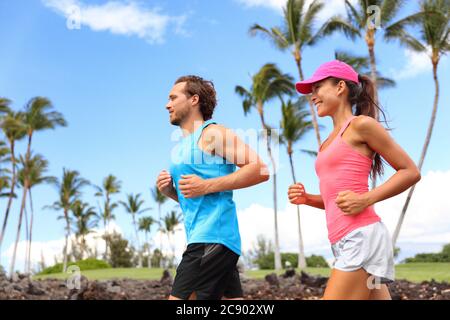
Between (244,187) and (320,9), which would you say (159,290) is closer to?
(244,187)

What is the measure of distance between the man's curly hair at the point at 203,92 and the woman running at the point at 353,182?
557mm

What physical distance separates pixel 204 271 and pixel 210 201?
33 centimetres

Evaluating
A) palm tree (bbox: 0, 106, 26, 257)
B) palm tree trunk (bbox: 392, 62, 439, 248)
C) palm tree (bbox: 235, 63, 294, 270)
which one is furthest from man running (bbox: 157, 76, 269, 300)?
palm tree (bbox: 0, 106, 26, 257)

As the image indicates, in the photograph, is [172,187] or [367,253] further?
[172,187]

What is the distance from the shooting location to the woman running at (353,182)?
235 centimetres

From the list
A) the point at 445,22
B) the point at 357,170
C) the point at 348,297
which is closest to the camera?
the point at 348,297

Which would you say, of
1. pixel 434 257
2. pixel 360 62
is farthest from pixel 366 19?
pixel 434 257

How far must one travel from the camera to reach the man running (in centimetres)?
270

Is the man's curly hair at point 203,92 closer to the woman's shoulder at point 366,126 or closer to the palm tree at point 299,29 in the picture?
the woman's shoulder at point 366,126

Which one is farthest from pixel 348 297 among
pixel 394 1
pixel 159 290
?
pixel 394 1

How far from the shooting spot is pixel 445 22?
22484 millimetres

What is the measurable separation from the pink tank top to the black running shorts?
1.71 feet

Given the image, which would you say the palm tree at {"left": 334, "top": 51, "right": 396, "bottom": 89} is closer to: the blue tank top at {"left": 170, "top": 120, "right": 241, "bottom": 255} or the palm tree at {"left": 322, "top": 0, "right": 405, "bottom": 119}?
the palm tree at {"left": 322, "top": 0, "right": 405, "bottom": 119}

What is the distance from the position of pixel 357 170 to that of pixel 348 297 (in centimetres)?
54
